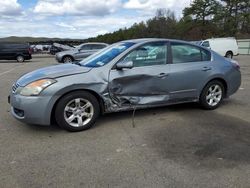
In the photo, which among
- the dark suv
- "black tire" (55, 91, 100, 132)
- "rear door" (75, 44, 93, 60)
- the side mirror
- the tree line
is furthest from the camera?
the tree line

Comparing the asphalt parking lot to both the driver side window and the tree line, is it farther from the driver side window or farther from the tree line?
the tree line

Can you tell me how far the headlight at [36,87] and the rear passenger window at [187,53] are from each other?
246 cm

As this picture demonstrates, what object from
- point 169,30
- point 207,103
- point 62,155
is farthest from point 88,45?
point 169,30

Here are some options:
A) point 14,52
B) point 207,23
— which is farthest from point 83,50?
point 207,23

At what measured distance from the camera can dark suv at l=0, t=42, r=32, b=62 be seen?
95.9 ft

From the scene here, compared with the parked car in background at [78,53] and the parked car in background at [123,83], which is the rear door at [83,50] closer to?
the parked car in background at [78,53]

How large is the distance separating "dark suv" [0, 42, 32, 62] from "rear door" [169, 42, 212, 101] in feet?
82.9

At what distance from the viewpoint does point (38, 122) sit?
16.8 feet

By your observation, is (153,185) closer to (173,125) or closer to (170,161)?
(170,161)

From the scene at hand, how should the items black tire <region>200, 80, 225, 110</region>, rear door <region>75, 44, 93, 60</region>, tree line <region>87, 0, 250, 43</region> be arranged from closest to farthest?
black tire <region>200, 80, 225, 110</region> < rear door <region>75, 44, 93, 60</region> < tree line <region>87, 0, 250, 43</region>

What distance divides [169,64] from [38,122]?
262cm

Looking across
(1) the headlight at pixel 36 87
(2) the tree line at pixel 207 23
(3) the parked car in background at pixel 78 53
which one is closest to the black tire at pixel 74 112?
(1) the headlight at pixel 36 87

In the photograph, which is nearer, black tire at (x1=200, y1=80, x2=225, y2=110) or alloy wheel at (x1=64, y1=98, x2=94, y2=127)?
alloy wheel at (x1=64, y1=98, x2=94, y2=127)

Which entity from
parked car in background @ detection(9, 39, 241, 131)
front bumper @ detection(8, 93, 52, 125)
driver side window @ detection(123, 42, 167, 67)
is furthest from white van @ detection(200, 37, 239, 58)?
front bumper @ detection(8, 93, 52, 125)
